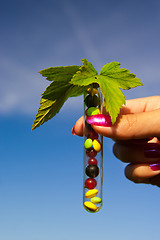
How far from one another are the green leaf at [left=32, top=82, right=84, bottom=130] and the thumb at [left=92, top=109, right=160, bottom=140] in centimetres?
43

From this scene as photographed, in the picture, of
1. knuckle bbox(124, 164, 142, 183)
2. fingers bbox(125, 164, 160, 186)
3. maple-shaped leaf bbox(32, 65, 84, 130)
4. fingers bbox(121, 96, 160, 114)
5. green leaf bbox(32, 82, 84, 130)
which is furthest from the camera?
fingers bbox(121, 96, 160, 114)

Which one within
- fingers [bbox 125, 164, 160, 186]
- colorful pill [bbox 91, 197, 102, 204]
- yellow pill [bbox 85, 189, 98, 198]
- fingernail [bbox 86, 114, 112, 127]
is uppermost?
fingernail [bbox 86, 114, 112, 127]

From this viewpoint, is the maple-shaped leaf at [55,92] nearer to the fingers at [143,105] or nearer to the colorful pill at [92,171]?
the colorful pill at [92,171]

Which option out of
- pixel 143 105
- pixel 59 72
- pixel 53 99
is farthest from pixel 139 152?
pixel 59 72

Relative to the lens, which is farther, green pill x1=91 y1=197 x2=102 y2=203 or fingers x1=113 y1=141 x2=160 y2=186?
fingers x1=113 y1=141 x2=160 y2=186

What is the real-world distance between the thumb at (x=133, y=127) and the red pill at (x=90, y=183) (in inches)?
17.3

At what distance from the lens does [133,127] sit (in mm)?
2311

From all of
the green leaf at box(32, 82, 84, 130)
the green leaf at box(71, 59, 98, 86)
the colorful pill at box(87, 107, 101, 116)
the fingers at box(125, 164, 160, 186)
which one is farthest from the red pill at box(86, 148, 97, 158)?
the fingers at box(125, 164, 160, 186)

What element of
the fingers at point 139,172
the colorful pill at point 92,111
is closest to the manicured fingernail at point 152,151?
the fingers at point 139,172

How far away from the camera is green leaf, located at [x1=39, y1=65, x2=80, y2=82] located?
7.10 feet

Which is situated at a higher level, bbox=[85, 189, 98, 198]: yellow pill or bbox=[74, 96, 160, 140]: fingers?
bbox=[74, 96, 160, 140]: fingers

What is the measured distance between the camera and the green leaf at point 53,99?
91.7 inches

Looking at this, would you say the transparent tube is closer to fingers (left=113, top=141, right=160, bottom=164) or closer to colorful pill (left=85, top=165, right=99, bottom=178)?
colorful pill (left=85, top=165, right=99, bottom=178)

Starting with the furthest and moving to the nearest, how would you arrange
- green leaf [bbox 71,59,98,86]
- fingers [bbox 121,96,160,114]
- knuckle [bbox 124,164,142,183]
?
fingers [bbox 121,96,160,114] < knuckle [bbox 124,164,142,183] < green leaf [bbox 71,59,98,86]
